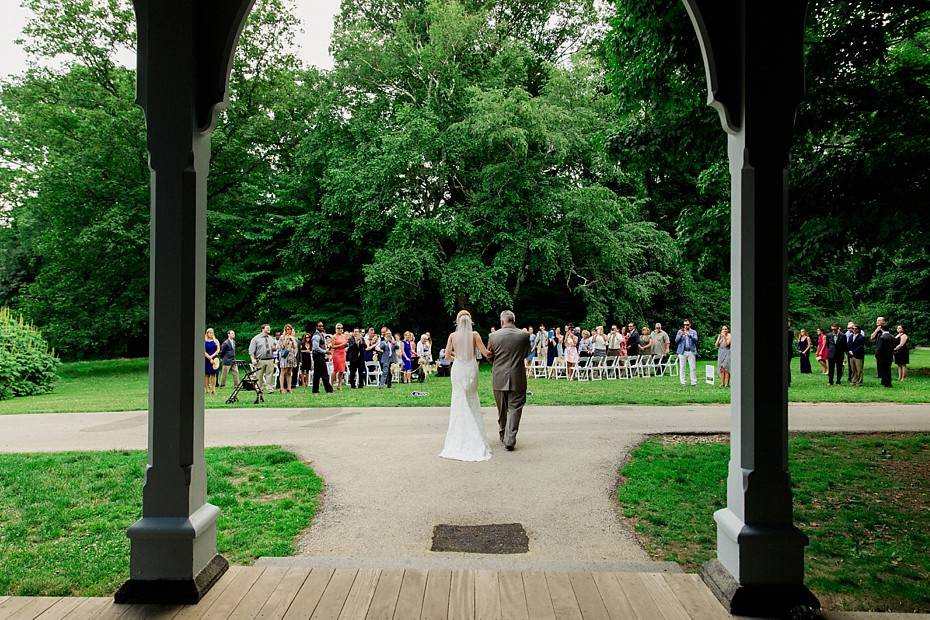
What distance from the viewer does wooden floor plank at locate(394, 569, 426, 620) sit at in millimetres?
3406

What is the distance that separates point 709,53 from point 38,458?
29.0 feet

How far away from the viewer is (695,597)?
141 inches

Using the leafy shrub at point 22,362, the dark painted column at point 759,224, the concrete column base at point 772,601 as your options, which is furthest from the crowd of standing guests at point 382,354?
Result: the concrete column base at point 772,601

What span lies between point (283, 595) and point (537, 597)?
144 centimetres

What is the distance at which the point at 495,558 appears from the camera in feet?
15.5

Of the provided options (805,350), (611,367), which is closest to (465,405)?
(611,367)

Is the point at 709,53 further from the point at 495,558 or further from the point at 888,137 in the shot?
the point at 888,137

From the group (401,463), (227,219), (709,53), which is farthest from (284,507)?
(227,219)

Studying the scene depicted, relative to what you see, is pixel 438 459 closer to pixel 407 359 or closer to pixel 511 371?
pixel 511 371

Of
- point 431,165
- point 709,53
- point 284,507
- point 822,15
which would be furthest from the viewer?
point 431,165

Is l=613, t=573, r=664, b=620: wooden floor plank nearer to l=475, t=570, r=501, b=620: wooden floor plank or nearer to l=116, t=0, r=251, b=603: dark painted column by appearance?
l=475, t=570, r=501, b=620: wooden floor plank

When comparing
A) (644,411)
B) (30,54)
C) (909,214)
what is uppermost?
(30,54)

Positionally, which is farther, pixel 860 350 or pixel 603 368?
pixel 603 368

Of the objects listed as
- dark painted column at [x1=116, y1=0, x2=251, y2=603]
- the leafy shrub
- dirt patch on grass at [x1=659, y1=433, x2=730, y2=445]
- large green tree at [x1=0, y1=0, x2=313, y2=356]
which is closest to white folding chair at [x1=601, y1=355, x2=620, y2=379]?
dirt patch on grass at [x1=659, y1=433, x2=730, y2=445]
